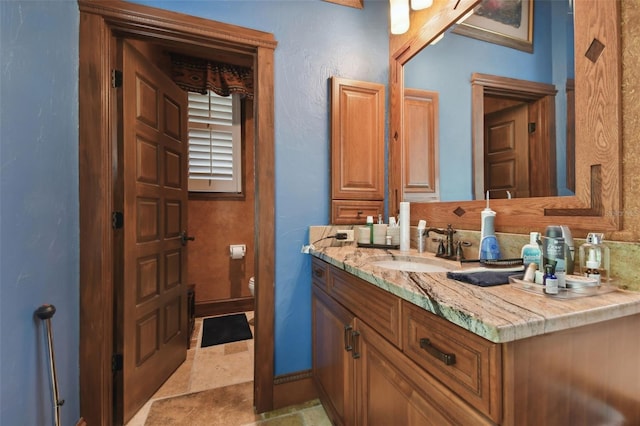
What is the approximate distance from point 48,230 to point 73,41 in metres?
0.87

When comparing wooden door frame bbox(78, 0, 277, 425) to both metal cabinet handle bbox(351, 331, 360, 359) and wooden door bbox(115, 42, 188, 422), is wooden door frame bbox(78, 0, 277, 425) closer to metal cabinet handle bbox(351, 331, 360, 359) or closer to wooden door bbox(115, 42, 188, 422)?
wooden door bbox(115, 42, 188, 422)

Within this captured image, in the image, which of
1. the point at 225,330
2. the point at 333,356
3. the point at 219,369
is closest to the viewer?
the point at 333,356

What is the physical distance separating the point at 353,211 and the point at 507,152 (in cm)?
84

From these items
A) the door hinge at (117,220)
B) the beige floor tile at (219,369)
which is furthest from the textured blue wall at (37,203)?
the beige floor tile at (219,369)

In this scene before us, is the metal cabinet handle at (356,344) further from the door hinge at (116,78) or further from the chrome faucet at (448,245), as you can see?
the door hinge at (116,78)

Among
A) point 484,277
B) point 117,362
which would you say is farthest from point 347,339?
point 117,362

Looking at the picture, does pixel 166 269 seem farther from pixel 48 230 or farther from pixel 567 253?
pixel 567 253

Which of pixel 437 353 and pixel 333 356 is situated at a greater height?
pixel 437 353

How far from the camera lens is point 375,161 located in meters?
1.76

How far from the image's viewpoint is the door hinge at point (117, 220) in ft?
4.60

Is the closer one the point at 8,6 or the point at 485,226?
the point at 8,6

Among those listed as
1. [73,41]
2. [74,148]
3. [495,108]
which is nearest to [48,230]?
[74,148]

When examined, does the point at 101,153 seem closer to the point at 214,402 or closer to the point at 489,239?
the point at 214,402

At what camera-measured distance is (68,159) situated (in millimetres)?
1195
